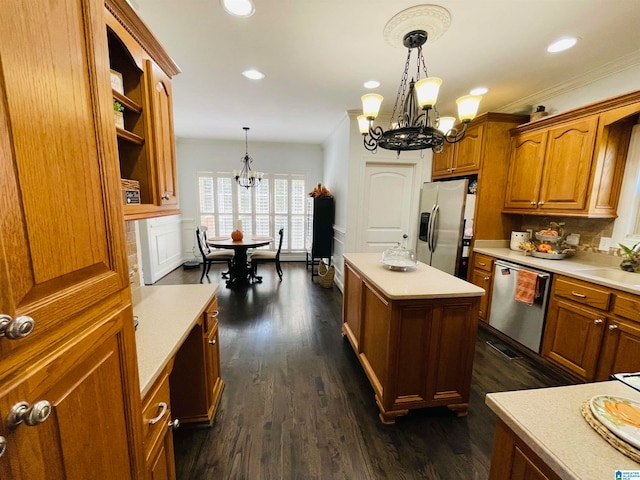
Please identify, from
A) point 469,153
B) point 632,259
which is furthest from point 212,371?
point 469,153

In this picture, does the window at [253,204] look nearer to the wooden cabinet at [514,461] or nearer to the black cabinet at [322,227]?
the black cabinet at [322,227]

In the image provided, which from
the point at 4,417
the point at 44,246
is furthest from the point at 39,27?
the point at 4,417

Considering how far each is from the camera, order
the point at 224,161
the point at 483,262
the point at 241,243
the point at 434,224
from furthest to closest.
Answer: the point at 224,161
the point at 241,243
the point at 434,224
the point at 483,262

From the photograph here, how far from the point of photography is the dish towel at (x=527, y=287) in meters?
2.43

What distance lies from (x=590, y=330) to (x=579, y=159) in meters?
1.52

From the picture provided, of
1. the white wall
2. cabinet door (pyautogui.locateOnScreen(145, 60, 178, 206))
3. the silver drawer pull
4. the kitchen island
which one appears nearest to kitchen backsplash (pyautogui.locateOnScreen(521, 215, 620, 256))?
the kitchen island

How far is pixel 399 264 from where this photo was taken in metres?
2.23

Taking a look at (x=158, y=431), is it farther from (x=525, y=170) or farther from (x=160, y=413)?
(x=525, y=170)

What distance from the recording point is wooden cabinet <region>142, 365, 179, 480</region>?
94 cm

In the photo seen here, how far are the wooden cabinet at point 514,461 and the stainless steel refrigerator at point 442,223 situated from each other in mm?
2713

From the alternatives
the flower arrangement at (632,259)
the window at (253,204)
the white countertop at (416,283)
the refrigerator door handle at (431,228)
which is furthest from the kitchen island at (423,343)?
the window at (253,204)

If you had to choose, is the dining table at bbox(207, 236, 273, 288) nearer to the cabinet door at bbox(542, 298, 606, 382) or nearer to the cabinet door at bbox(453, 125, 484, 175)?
the cabinet door at bbox(453, 125, 484, 175)

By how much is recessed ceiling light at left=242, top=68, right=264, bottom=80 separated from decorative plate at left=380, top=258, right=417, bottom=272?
2.19 metres

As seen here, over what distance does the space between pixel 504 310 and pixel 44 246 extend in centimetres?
342
